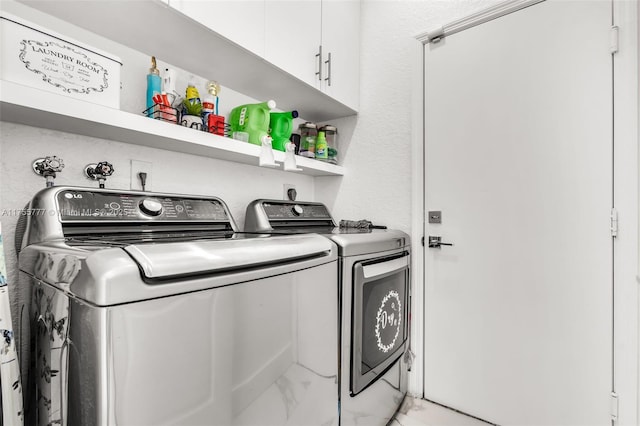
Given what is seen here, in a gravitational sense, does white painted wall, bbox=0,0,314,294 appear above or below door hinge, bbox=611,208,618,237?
above

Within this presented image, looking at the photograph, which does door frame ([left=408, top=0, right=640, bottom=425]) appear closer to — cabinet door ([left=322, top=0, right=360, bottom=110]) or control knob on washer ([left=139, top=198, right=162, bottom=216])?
cabinet door ([left=322, top=0, right=360, bottom=110])

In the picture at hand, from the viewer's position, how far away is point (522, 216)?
1575mm

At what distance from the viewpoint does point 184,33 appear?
4.10 feet

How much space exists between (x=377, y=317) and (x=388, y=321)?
13cm

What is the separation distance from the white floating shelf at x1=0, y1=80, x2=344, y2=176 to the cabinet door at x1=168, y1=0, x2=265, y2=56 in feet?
1.35

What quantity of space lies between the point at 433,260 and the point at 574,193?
750mm

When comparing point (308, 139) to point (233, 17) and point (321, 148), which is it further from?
point (233, 17)

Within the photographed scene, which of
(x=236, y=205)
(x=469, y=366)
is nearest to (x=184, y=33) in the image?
(x=236, y=205)

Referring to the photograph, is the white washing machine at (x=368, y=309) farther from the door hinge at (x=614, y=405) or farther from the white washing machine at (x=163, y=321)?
the door hinge at (x=614, y=405)

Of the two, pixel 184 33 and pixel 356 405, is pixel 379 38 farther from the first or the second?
pixel 356 405

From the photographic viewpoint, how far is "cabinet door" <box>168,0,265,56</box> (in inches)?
45.4

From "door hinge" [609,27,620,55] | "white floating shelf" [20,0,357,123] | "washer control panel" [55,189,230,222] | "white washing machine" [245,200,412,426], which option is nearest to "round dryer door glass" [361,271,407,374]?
"white washing machine" [245,200,412,426]

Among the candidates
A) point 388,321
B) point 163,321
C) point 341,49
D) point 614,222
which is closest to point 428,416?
point 388,321

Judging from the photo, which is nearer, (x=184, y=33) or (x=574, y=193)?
(x=184, y=33)
